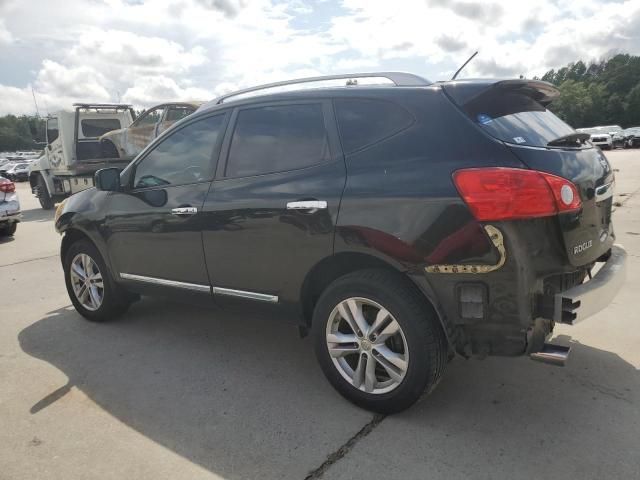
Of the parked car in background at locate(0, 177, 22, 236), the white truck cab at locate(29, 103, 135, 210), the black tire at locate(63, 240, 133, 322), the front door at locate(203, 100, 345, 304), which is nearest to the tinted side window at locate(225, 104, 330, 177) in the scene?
the front door at locate(203, 100, 345, 304)

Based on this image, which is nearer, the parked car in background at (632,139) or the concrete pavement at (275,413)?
the concrete pavement at (275,413)

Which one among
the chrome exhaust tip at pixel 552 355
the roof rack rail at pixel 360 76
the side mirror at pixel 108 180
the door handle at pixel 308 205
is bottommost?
the chrome exhaust tip at pixel 552 355

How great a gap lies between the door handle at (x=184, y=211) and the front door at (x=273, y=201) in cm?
12

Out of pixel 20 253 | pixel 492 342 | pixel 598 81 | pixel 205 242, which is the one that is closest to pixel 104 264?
pixel 205 242

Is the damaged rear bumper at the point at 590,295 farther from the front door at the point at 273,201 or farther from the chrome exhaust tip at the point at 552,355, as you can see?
the front door at the point at 273,201

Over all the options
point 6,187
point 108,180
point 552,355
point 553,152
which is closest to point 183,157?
point 108,180

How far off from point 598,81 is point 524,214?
4768 inches

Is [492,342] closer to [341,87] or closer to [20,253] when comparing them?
[341,87]

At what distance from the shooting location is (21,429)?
3033 millimetres

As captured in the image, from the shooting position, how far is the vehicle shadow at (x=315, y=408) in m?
2.61

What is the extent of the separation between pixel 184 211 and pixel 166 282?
2.13ft

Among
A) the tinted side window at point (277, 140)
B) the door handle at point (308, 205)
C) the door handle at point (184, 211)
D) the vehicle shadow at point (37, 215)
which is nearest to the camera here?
the door handle at point (308, 205)

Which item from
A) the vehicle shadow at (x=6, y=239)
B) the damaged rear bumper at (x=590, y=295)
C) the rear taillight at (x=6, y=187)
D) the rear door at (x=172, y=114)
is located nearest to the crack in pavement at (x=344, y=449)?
the damaged rear bumper at (x=590, y=295)

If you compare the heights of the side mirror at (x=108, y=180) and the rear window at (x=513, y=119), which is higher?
the rear window at (x=513, y=119)
